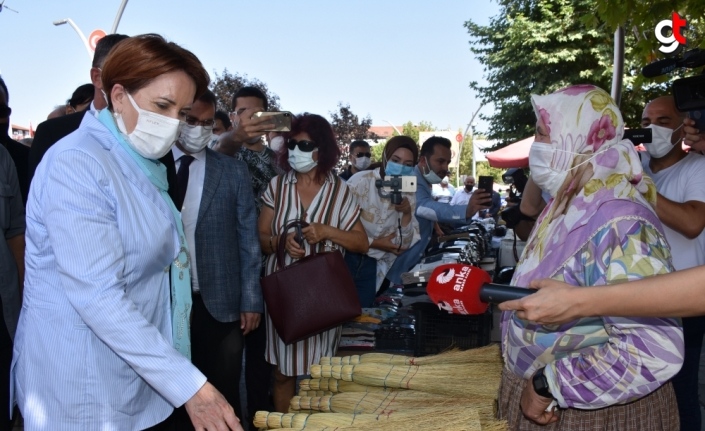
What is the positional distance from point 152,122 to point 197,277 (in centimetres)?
149

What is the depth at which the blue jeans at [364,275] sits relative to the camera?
4875 mm

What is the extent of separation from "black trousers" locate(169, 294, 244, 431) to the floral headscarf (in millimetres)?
1809

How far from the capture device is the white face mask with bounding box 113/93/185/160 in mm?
2111

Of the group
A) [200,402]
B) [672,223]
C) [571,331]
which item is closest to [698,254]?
[672,223]

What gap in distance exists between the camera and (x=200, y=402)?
→ 1.86 m

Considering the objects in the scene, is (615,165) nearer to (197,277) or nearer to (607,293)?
(607,293)

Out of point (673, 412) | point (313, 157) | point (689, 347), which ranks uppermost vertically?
point (313, 157)

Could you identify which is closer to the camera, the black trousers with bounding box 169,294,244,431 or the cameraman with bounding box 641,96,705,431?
the cameraman with bounding box 641,96,705,431

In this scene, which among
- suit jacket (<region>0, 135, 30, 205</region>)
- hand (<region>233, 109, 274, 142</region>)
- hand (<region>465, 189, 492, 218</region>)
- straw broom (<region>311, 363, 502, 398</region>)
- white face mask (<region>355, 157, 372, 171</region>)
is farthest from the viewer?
white face mask (<region>355, 157, 372, 171</region>)

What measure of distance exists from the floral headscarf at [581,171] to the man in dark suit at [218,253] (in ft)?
5.75

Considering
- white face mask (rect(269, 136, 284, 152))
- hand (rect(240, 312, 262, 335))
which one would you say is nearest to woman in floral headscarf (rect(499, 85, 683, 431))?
hand (rect(240, 312, 262, 335))

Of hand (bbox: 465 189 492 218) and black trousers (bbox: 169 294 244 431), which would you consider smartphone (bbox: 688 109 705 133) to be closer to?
hand (bbox: 465 189 492 218)

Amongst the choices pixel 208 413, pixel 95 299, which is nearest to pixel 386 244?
pixel 208 413

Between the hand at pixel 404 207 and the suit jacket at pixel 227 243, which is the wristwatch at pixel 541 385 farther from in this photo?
the hand at pixel 404 207
